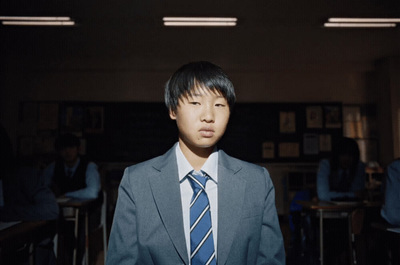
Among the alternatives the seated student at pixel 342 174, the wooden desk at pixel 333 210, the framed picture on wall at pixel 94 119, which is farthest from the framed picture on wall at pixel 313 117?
the framed picture on wall at pixel 94 119

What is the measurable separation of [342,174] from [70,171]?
3184 millimetres

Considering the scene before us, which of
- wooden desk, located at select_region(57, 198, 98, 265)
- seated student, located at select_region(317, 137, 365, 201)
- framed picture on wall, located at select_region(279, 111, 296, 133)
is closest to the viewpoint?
wooden desk, located at select_region(57, 198, 98, 265)

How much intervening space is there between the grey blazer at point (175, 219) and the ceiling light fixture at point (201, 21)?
11.7 ft

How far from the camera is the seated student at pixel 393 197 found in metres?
2.34

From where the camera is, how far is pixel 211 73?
0.95 metres

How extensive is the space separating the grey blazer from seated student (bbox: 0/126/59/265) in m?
1.60

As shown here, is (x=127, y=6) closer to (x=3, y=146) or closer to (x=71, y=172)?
(x=71, y=172)

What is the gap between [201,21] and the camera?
430 cm

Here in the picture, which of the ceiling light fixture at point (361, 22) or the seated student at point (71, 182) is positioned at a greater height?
the ceiling light fixture at point (361, 22)

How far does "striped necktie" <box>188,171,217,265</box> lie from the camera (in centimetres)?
87

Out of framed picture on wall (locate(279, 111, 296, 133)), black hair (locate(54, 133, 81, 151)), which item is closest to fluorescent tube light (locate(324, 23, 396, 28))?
framed picture on wall (locate(279, 111, 296, 133))

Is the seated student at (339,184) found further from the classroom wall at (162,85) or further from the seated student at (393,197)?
the classroom wall at (162,85)

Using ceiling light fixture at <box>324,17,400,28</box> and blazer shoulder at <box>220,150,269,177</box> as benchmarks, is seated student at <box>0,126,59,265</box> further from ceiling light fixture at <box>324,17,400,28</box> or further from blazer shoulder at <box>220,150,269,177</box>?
ceiling light fixture at <box>324,17,400,28</box>

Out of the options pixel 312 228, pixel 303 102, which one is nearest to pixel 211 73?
pixel 312 228
